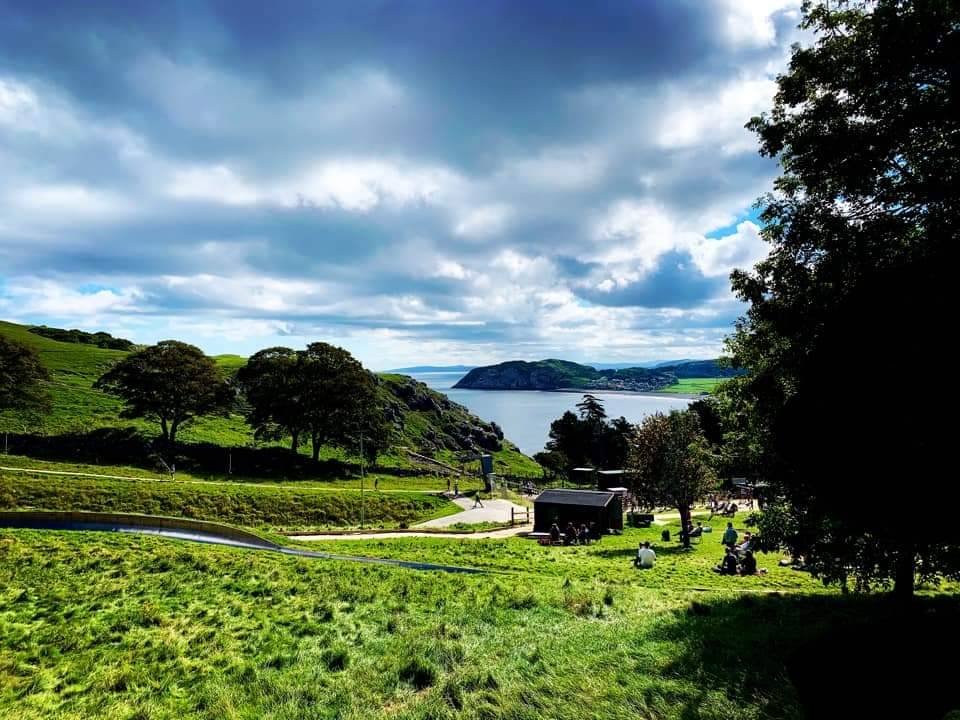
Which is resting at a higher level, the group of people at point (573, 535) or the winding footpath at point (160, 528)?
the winding footpath at point (160, 528)

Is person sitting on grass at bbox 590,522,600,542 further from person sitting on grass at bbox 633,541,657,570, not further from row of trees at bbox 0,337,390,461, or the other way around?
row of trees at bbox 0,337,390,461

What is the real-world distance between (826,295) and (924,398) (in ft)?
11.2

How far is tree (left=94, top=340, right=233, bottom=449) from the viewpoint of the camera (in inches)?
2137

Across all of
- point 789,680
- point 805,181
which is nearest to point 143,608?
point 789,680

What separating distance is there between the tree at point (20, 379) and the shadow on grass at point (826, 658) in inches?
2510

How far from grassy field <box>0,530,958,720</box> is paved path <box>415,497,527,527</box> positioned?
2739cm

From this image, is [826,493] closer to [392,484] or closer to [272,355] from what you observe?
[392,484]

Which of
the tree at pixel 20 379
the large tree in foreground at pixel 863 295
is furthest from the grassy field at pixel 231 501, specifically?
the large tree in foreground at pixel 863 295

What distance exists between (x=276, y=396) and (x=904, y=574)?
59.6 metres

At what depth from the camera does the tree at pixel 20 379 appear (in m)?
49.1

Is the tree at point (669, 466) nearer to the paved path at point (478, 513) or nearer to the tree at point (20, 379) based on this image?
the paved path at point (478, 513)

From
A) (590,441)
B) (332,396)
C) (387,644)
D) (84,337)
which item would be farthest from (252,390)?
(84,337)

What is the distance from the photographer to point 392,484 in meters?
60.6

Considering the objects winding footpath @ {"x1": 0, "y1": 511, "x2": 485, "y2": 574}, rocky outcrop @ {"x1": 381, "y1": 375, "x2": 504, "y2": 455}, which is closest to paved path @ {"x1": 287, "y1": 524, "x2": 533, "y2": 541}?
winding footpath @ {"x1": 0, "y1": 511, "x2": 485, "y2": 574}
